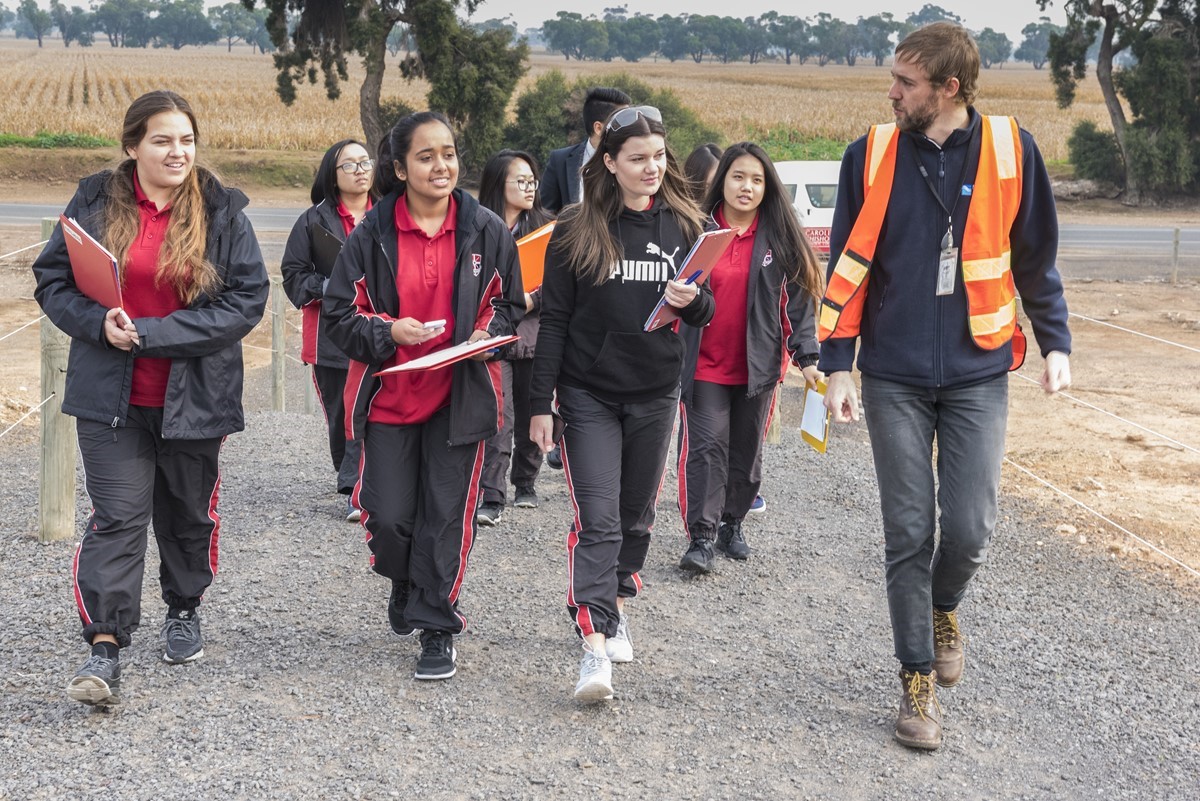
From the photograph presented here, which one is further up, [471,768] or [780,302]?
[780,302]

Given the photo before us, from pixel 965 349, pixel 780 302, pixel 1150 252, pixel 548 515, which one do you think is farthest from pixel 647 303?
pixel 1150 252

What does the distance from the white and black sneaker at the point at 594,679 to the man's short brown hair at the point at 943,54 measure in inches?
80.6

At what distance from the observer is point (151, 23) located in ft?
564

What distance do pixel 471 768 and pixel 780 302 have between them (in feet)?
9.43

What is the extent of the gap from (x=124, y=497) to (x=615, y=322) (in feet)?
5.50

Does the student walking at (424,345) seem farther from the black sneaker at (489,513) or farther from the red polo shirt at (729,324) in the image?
the black sneaker at (489,513)

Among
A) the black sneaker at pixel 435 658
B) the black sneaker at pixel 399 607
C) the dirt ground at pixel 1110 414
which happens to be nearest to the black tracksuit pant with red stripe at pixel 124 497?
the black sneaker at pixel 399 607

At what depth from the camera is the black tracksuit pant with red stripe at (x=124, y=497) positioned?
4.21m

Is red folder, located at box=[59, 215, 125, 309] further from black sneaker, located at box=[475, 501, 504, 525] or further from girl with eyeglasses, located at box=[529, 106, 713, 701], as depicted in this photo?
black sneaker, located at box=[475, 501, 504, 525]

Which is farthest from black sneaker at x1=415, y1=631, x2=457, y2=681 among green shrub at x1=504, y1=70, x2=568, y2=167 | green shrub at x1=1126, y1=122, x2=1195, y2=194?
green shrub at x1=1126, y1=122, x2=1195, y2=194

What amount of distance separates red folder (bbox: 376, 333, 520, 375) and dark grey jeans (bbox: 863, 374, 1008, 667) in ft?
3.79

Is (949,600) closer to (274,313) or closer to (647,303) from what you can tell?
(647,303)

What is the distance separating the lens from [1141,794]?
12.7ft

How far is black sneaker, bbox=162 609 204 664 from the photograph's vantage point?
15.0 ft
